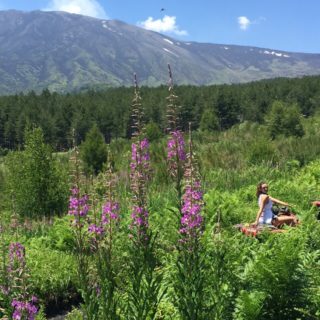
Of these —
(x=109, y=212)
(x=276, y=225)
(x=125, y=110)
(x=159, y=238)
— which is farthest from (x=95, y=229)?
(x=125, y=110)

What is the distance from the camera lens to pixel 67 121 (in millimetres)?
84188

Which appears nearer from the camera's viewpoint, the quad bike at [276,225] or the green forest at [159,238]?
the green forest at [159,238]

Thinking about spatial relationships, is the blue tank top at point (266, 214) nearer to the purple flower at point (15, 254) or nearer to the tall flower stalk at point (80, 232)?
the tall flower stalk at point (80, 232)

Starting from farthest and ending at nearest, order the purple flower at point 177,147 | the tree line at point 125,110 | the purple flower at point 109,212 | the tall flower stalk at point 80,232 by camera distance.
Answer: the tree line at point 125,110 → the purple flower at point 177,147 → the purple flower at point 109,212 → the tall flower stalk at point 80,232

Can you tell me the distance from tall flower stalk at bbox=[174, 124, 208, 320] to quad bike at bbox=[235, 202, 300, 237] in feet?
16.9

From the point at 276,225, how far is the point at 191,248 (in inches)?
265

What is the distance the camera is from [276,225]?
1070cm

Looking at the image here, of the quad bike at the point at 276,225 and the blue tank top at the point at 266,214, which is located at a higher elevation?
the blue tank top at the point at 266,214

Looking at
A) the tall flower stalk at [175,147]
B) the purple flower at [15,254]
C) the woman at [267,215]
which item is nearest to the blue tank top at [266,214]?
the woman at [267,215]

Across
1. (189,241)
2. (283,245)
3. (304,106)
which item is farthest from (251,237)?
(304,106)

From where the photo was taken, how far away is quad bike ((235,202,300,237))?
9730mm

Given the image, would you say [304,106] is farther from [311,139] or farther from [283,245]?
[283,245]

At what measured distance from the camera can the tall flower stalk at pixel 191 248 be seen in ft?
14.4

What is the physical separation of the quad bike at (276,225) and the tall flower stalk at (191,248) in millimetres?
5145
